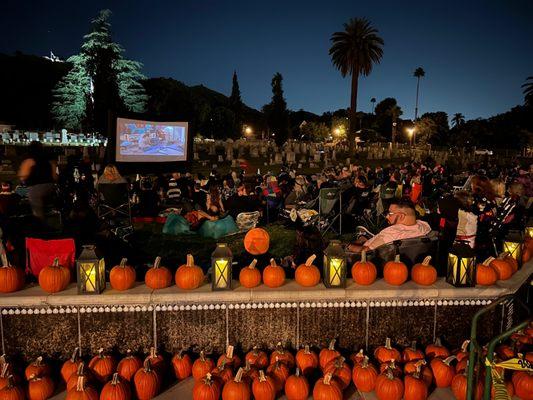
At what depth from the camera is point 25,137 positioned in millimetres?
28609

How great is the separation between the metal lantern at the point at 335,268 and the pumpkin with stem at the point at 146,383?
1.77 m

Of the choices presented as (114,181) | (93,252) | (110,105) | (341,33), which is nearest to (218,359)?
(93,252)

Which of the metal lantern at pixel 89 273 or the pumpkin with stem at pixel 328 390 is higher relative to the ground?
the metal lantern at pixel 89 273

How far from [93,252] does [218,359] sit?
5.00 ft

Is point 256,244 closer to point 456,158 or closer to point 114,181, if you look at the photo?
point 114,181

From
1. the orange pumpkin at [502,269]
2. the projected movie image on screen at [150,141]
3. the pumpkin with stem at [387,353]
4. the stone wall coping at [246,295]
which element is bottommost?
the pumpkin with stem at [387,353]

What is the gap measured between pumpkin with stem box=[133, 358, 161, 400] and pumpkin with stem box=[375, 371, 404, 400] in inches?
72.0

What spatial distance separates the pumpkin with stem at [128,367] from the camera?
3.63 metres

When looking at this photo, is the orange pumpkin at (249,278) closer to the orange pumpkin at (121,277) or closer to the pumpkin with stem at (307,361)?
the pumpkin with stem at (307,361)

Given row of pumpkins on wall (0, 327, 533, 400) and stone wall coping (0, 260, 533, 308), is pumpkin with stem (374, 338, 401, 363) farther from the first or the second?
stone wall coping (0, 260, 533, 308)

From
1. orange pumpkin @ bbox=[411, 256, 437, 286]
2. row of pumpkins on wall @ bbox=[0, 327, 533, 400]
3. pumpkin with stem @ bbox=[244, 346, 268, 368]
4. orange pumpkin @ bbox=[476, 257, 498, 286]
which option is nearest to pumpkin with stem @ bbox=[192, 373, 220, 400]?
row of pumpkins on wall @ bbox=[0, 327, 533, 400]

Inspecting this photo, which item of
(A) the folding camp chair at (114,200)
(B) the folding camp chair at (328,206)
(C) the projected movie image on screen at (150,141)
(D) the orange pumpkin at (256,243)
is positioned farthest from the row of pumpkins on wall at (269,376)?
(C) the projected movie image on screen at (150,141)

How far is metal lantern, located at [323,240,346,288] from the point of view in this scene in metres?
4.04

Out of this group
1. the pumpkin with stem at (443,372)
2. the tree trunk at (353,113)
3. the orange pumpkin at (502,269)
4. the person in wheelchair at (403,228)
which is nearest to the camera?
the pumpkin with stem at (443,372)
